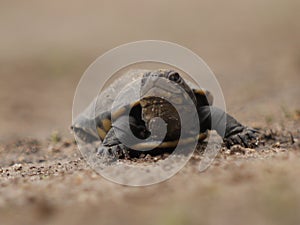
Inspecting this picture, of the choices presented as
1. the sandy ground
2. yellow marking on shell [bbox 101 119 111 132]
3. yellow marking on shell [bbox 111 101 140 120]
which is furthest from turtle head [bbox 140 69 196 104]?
yellow marking on shell [bbox 101 119 111 132]

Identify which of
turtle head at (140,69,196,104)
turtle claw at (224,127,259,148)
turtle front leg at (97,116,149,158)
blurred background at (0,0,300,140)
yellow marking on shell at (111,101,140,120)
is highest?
turtle head at (140,69,196,104)

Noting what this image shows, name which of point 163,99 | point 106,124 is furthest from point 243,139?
point 106,124

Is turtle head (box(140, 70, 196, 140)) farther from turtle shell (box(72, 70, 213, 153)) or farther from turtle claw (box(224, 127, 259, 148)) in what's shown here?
turtle claw (box(224, 127, 259, 148))

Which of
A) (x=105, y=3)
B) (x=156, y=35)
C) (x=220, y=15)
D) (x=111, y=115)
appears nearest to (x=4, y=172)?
(x=111, y=115)

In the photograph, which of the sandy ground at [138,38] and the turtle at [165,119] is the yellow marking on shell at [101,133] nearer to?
the turtle at [165,119]

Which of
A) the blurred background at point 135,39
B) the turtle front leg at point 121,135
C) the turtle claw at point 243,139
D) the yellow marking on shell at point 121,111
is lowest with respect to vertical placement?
the blurred background at point 135,39

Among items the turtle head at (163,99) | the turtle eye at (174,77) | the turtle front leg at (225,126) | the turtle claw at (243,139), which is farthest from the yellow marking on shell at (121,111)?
the turtle claw at (243,139)

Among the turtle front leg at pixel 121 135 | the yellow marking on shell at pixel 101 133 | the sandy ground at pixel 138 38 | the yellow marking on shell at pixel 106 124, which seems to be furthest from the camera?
the yellow marking on shell at pixel 101 133

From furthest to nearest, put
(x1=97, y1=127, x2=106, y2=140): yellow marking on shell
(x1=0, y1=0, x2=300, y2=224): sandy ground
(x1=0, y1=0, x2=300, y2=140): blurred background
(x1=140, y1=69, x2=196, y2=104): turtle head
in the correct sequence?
1. (x1=0, y1=0, x2=300, y2=140): blurred background
2. (x1=97, y1=127, x2=106, y2=140): yellow marking on shell
3. (x1=140, y1=69, x2=196, y2=104): turtle head
4. (x1=0, y1=0, x2=300, y2=224): sandy ground
